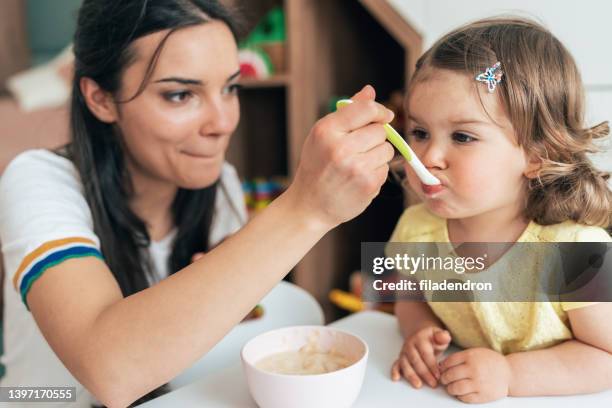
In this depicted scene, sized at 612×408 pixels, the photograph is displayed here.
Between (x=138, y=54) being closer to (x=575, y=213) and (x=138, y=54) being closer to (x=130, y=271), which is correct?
(x=130, y=271)

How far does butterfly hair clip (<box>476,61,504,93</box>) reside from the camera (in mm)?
662

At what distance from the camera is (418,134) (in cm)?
71

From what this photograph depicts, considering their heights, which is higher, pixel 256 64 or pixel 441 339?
pixel 256 64

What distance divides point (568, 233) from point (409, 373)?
0.79 feet

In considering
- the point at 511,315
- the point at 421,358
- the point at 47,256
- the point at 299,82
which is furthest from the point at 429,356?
the point at 299,82

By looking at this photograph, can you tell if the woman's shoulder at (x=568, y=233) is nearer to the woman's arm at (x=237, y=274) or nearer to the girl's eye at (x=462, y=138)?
the girl's eye at (x=462, y=138)

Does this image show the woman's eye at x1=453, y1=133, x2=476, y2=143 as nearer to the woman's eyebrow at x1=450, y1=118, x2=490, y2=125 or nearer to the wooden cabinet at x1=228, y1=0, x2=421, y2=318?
the woman's eyebrow at x1=450, y1=118, x2=490, y2=125

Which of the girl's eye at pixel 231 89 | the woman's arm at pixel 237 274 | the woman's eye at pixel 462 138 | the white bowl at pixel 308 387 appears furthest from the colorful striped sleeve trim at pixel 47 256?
the woman's eye at pixel 462 138

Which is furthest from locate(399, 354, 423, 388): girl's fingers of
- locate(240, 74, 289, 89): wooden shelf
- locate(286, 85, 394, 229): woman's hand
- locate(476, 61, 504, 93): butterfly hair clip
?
locate(240, 74, 289, 89): wooden shelf

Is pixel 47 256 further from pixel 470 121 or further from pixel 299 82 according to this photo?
pixel 299 82

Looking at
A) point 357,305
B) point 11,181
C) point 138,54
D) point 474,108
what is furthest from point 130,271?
point 357,305

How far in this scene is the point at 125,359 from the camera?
0.58 meters

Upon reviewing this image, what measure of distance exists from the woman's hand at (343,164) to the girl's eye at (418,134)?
150 millimetres

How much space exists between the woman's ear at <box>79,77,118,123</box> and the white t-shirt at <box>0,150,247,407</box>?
9 centimetres
